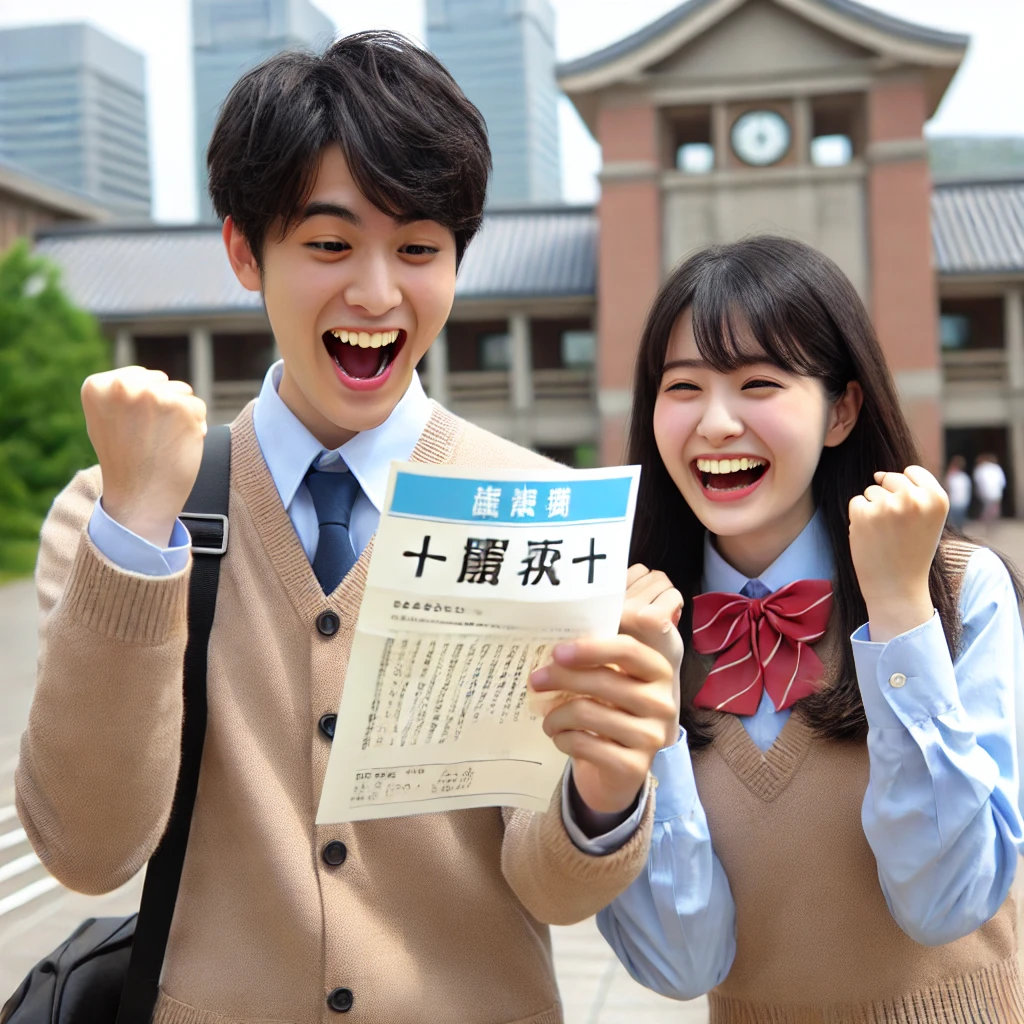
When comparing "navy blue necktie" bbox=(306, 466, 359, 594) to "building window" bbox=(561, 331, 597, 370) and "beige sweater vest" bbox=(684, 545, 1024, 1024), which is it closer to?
"beige sweater vest" bbox=(684, 545, 1024, 1024)

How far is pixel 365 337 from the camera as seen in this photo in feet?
4.97

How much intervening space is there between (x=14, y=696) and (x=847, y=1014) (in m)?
7.33

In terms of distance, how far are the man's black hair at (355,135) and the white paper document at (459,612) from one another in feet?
1.62

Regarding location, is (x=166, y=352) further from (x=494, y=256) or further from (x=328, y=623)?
(x=328, y=623)

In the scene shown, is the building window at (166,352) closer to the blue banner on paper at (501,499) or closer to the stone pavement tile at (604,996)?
the stone pavement tile at (604,996)

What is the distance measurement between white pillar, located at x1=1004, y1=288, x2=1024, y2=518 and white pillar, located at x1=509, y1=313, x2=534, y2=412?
27.8 ft

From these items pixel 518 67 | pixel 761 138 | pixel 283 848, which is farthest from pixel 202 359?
pixel 283 848

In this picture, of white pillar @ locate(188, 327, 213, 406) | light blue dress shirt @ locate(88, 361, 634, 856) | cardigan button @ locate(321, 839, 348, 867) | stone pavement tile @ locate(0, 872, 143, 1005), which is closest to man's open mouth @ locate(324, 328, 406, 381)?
light blue dress shirt @ locate(88, 361, 634, 856)

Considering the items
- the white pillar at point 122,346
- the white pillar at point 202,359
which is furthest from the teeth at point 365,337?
the white pillar at point 122,346

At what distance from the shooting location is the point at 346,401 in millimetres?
1531

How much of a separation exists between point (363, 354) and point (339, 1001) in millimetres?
828

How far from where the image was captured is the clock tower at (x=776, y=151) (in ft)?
62.1

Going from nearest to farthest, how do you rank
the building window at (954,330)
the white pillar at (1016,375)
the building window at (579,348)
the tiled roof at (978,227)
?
the tiled roof at (978,227) → the white pillar at (1016,375) → the building window at (954,330) → the building window at (579,348)

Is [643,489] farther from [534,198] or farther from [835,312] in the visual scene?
[534,198]
